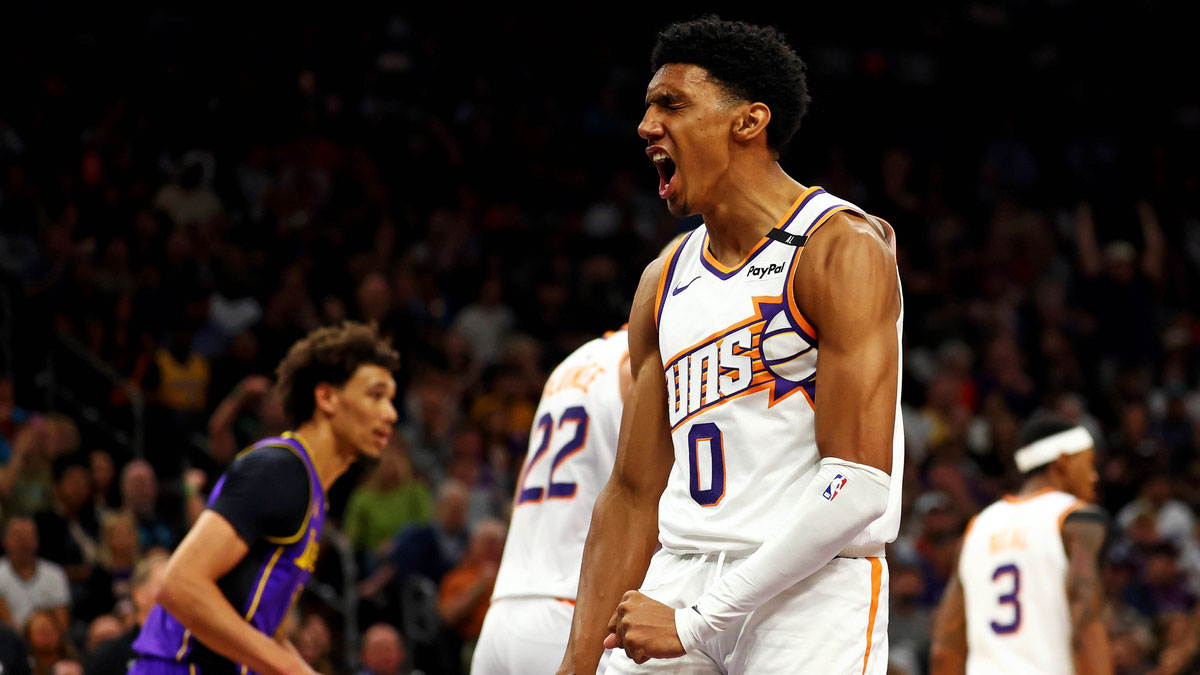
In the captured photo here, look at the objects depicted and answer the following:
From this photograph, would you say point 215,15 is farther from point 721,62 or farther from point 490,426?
point 721,62

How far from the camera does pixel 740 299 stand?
335 cm

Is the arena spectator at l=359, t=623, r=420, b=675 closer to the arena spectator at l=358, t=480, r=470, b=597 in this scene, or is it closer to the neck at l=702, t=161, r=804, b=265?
the arena spectator at l=358, t=480, r=470, b=597

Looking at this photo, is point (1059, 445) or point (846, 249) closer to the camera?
point (846, 249)

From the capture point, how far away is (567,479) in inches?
203

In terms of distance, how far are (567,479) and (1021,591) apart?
2.44 meters

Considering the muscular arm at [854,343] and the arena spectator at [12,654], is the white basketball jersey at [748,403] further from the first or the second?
the arena spectator at [12,654]

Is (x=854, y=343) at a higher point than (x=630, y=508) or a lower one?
higher

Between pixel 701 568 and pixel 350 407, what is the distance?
208 cm

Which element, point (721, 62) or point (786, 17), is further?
point (786, 17)

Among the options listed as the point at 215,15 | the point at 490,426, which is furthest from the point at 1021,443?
the point at 215,15

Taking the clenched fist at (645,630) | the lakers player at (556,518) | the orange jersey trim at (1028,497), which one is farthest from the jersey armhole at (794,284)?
the orange jersey trim at (1028,497)

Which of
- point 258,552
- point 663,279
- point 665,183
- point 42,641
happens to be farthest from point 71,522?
point 665,183

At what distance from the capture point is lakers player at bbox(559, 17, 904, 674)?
10.3 feet

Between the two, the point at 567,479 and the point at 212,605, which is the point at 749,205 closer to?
the point at 567,479
